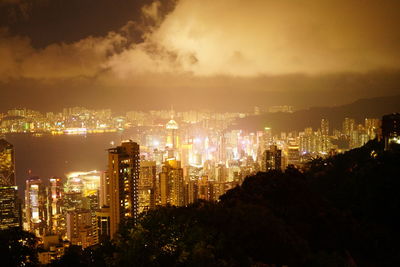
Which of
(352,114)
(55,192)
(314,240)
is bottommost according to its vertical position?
(55,192)

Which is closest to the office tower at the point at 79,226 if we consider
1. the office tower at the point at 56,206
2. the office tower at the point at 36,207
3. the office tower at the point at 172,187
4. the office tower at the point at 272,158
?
the office tower at the point at 56,206

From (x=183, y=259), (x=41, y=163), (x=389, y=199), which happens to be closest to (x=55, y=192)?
(x=41, y=163)

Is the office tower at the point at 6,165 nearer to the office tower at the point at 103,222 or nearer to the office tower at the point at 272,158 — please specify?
the office tower at the point at 103,222

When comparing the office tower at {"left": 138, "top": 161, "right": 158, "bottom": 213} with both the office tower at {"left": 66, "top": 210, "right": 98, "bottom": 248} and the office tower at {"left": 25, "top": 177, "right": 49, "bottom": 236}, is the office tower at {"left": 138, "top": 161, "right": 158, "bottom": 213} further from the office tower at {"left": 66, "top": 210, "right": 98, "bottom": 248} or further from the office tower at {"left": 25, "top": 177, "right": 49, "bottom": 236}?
the office tower at {"left": 25, "top": 177, "right": 49, "bottom": 236}

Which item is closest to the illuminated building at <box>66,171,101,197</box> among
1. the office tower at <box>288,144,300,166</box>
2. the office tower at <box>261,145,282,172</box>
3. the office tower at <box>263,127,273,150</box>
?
the office tower at <box>261,145,282,172</box>

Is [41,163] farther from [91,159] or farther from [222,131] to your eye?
[222,131]

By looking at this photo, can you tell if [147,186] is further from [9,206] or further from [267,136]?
[267,136]
